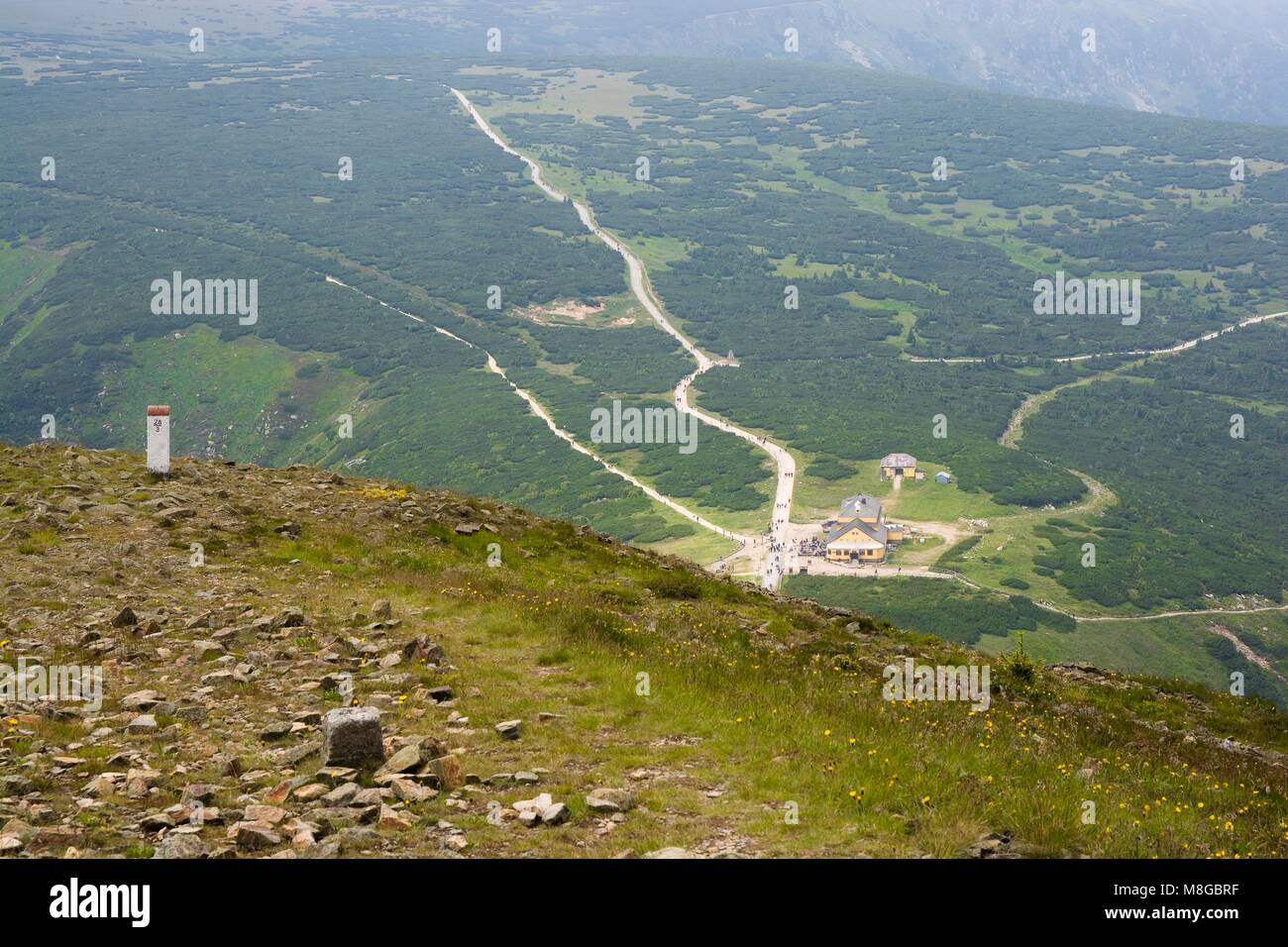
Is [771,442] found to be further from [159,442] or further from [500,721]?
[500,721]

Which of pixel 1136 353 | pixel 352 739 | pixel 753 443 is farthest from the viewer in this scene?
pixel 1136 353

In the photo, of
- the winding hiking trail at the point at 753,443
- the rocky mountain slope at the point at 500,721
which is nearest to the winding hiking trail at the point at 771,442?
the winding hiking trail at the point at 753,443

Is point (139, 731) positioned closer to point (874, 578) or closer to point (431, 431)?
point (874, 578)
